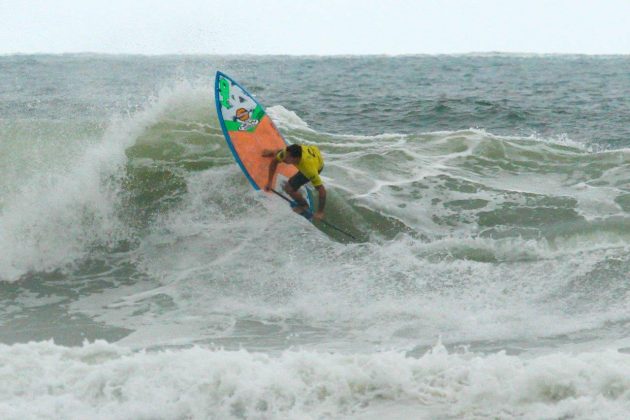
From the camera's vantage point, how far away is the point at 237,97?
9.73m

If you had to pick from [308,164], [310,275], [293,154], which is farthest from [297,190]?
[310,275]

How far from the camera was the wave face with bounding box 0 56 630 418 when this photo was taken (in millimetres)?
4957

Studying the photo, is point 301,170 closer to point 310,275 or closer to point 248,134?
point 248,134

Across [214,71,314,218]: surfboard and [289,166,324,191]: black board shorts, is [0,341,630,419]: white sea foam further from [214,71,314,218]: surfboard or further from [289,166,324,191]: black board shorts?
[214,71,314,218]: surfboard

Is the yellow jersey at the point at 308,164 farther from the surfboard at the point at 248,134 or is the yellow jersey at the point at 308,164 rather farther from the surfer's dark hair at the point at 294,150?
the surfboard at the point at 248,134

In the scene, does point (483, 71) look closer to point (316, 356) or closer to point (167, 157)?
point (167, 157)

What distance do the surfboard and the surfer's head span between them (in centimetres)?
56

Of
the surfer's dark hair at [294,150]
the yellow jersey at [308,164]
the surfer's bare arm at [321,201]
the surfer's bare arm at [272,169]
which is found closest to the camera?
the surfer's dark hair at [294,150]

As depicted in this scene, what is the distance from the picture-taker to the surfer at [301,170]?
874 cm

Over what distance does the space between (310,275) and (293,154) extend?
1482 millimetres

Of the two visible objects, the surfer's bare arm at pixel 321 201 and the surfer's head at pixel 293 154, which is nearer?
the surfer's head at pixel 293 154

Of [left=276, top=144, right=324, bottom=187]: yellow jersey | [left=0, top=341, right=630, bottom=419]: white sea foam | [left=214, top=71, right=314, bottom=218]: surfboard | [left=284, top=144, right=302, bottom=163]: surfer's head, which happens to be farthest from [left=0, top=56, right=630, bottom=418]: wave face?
[left=284, top=144, right=302, bottom=163]: surfer's head

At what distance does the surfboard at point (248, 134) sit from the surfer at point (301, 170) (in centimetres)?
22

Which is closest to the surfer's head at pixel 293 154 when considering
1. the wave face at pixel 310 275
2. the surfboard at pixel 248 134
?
the surfboard at pixel 248 134
